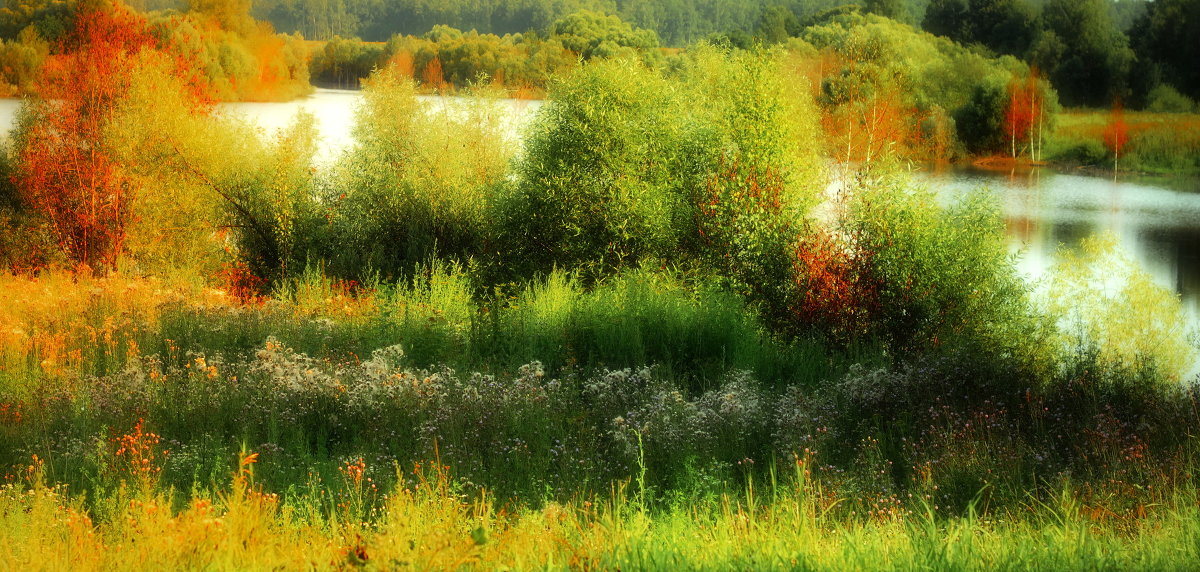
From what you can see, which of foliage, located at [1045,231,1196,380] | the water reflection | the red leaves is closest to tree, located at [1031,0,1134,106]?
the water reflection

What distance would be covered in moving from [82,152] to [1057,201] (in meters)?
23.9

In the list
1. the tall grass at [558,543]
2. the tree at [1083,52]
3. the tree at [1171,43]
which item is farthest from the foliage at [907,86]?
the tall grass at [558,543]

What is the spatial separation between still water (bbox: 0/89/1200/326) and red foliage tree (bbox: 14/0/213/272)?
1.14m

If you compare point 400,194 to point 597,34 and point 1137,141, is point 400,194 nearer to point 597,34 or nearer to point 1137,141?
point 597,34

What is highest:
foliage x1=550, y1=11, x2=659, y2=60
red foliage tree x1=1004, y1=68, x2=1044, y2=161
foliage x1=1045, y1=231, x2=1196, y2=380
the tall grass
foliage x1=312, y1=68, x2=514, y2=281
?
foliage x1=550, y1=11, x2=659, y2=60

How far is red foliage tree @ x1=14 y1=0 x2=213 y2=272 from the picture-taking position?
49.3ft

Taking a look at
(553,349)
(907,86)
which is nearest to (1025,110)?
(907,86)

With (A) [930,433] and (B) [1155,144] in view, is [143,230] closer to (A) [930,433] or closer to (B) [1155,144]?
(A) [930,433]

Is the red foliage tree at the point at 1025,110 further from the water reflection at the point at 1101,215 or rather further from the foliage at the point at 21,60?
the foliage at the point at 21,60

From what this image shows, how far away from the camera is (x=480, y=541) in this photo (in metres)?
3.13

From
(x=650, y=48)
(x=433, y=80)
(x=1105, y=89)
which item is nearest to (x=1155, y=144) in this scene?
(x=1105, y=89)

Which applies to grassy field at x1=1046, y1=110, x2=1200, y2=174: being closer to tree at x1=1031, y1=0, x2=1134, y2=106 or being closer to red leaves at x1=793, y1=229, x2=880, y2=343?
tree at x1=1031, y1=0, x2=1134, y2=106

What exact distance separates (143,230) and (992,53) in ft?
100.0

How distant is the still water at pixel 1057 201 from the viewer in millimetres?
15766
